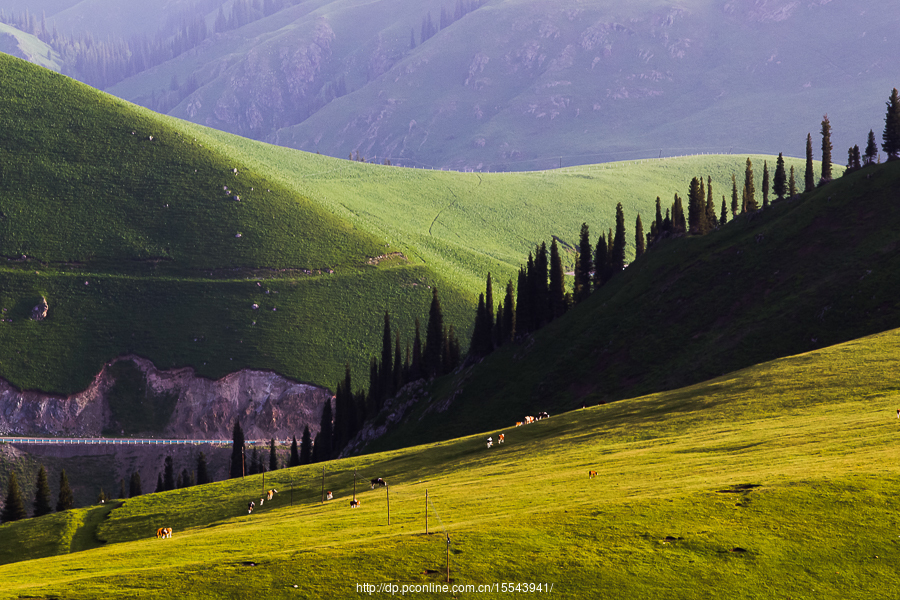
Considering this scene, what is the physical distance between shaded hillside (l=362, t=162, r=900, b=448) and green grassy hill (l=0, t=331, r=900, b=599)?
97.2 ft

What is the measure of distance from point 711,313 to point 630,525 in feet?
302

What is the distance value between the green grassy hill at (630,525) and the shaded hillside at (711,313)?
2962 cm

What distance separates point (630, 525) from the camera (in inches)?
1729

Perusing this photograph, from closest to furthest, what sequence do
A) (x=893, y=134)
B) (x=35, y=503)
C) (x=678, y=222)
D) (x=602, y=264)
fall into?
(x=35, y=503)
(x=893, y=134)
(x=678, y=222)
(x=602, y=264)

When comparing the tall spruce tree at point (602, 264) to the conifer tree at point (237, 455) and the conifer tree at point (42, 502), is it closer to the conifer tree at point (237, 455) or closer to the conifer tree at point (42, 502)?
the conifer tree at point (237, 455)

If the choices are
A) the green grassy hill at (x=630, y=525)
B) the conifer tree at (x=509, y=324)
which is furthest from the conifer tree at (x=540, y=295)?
the green grassy hill at (x=630, y=525)

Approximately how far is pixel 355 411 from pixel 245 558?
14128 centimetres

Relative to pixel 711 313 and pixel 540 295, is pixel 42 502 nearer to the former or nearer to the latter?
pixel 540 295

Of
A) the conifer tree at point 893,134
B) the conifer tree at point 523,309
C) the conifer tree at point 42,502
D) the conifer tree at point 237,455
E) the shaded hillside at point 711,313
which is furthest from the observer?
the conifer tree at point 523,309

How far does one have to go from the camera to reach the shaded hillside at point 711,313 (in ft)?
367

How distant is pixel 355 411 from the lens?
185625 mm

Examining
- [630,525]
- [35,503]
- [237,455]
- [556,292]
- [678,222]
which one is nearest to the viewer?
[630,525]

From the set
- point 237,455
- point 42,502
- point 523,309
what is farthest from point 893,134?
point 42,502

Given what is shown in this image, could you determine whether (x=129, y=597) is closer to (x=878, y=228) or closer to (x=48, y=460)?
(x=878, y=228)
